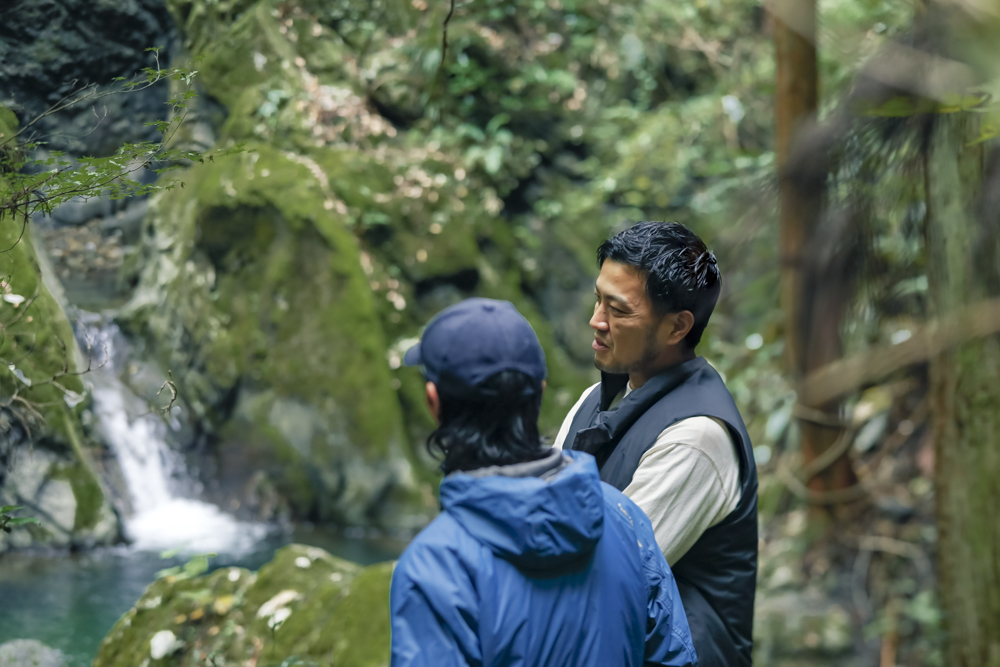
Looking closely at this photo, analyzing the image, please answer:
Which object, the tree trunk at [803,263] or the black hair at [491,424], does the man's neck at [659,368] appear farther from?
the tree trunk at [803,263]

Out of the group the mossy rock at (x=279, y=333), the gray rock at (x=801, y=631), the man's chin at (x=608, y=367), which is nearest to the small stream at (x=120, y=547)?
the mossy rock at (x=279, y=333)

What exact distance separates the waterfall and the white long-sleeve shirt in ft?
5.31

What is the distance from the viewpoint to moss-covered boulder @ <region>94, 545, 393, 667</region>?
245 centimetres

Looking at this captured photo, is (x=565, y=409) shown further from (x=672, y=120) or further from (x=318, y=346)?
(x=672, y=120)

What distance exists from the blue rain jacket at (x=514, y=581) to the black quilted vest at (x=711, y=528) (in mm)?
432

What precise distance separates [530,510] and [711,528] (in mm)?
659

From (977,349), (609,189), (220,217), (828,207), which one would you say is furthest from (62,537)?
(609,189)

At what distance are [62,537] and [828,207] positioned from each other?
10.7ft

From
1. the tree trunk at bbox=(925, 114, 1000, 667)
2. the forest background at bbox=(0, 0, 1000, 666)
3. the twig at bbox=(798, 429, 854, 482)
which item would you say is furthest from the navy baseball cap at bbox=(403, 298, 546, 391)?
the twig at bbox=(798, 429, 854, 482)

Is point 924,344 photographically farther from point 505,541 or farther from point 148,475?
point 148,475

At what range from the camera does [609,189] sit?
21.7 ft

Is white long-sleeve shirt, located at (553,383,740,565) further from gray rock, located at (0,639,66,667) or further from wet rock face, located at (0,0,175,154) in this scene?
gray rock, located at (0,639,66,667)

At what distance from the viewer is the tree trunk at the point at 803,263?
3.93m

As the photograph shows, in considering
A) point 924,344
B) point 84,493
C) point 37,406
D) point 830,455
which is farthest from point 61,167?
point 830,455
